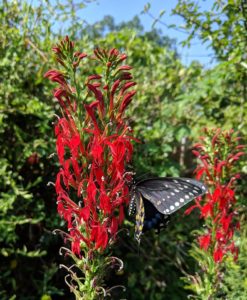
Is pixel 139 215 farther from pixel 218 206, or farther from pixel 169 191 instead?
pixel 218 206

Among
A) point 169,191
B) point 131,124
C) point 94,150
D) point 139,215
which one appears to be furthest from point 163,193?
point 131,124

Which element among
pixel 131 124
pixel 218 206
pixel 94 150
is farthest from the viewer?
pixel 131 124

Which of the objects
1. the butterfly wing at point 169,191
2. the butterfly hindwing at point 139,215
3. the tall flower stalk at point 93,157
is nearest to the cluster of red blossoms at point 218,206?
the butterfly wing at point 169,191

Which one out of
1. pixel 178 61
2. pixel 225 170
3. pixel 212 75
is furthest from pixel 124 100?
pixel 178 61

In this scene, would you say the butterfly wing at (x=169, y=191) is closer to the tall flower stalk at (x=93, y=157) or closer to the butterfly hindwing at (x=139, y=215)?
the butterfly hindwing at (x=139, y=215)

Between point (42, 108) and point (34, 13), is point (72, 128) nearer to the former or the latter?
point (42, 108)

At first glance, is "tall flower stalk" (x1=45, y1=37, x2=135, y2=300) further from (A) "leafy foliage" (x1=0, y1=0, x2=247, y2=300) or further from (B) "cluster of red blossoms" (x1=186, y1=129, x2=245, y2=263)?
(A) "leafy foliage" (x1=0, y1=0, x2=247, y2=300)
